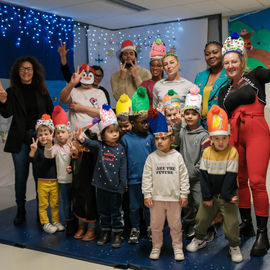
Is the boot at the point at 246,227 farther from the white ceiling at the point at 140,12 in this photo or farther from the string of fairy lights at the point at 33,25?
the string of fairy lights at the point at 33,25

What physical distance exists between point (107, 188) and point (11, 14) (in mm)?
3863

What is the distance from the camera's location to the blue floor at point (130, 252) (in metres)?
2.54

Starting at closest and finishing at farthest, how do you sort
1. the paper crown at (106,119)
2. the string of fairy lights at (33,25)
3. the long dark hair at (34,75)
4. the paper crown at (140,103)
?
the paper crown at (106,119) → the paper crown at (140,103) → the long dark hair at (34,75) → the string of fairy lights at (33,25)

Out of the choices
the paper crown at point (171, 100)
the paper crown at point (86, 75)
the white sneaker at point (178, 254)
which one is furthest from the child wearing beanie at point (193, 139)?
the paper crown at point (86, 75)

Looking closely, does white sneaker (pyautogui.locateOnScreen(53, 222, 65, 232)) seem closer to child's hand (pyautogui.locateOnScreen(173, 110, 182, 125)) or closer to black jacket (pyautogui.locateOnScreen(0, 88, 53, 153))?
black jacket (pyautogui.locateOnScreen(0, 88, 53, 153))

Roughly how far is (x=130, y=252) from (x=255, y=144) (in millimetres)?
1270

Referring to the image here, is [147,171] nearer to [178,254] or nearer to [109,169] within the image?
[109,169]

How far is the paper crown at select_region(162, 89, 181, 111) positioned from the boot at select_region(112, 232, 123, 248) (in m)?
1.13


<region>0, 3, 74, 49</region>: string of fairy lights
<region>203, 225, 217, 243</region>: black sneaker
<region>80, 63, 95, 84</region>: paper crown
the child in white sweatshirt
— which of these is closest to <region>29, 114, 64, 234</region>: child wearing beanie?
<region>80, 63, 95, 84</region>: paper crown

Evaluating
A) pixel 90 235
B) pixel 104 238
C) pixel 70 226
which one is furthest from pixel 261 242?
pixel 70 226

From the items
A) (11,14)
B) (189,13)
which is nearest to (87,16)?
(11,14)

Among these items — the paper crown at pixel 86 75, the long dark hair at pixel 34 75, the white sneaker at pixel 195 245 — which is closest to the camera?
the white sneaker at pixel 195 245

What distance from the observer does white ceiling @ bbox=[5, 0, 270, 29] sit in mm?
5578

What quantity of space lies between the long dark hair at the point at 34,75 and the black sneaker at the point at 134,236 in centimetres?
165
